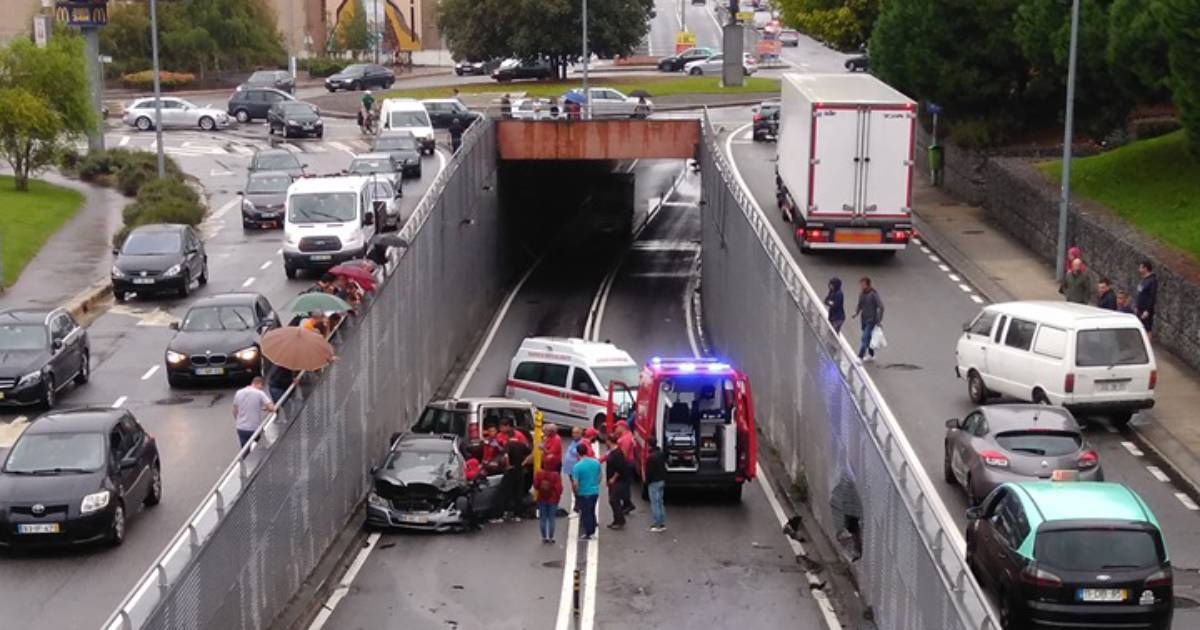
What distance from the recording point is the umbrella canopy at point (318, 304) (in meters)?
29.6

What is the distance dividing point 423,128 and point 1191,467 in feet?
146

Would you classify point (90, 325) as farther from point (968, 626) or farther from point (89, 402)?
point (968, 626)

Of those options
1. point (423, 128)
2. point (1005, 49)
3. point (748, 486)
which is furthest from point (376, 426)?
point (423, 128)

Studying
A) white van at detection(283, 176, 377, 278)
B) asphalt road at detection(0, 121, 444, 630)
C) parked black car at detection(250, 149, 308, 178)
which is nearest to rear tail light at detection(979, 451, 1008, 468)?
asphalt road at detection(0, 121, 444, 630)

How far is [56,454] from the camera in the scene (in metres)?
23.1

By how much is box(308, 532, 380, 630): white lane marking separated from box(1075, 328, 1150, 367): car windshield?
11.0 meters

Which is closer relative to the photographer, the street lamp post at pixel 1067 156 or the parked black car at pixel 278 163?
the street lamp post at pixel 1067 156

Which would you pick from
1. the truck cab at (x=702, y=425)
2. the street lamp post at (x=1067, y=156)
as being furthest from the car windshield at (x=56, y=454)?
the street lamp post at (x=1067, y=156)

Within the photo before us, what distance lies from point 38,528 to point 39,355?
9.10m

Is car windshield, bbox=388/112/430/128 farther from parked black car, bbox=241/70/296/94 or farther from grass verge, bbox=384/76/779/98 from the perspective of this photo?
parked black car, bbox=241/70/296/94

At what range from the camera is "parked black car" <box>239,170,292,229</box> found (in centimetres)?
5231

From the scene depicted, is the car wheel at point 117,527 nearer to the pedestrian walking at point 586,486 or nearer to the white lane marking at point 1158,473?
the pedestrian walking at point 586,486

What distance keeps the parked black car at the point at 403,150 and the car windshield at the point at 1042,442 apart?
3842cm

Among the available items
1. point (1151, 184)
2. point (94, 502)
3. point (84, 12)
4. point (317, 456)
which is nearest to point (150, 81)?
point (84, 12)
